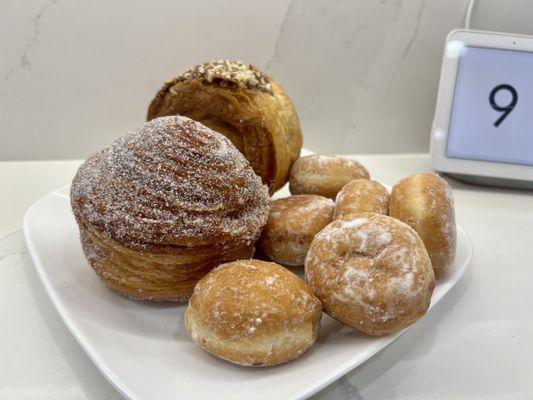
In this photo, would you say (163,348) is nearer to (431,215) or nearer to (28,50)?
(431,215)

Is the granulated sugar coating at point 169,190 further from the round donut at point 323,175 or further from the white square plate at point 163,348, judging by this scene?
the round donut at point 323,175

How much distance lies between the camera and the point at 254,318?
2.29 ft

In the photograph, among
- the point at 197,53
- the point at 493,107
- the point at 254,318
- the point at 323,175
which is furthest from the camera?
the point at 197,53

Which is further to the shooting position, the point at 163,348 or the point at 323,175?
the point at 323,175

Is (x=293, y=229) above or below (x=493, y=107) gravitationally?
below

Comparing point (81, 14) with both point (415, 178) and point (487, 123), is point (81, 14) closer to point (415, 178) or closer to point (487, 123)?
point (415, 178)

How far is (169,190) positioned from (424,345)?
17.3 inches

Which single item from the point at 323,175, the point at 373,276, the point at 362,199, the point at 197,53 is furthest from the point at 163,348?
the point at 197,53

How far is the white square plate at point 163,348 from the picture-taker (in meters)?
0.66

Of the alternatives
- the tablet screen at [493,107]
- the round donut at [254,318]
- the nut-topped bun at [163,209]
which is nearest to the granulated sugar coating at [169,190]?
the nut-topped bun at [163,209]

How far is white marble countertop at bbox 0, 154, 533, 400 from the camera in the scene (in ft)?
2.34

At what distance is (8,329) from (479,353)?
0.69 m

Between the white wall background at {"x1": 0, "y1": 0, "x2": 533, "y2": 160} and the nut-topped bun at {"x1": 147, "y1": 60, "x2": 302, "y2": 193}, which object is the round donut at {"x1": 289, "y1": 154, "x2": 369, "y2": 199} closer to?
the nut-topped bun at {"x1": 147, "y1": 60, "x2": 302, "y2": 193}

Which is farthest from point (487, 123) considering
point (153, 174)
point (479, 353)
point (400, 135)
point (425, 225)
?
point (153, 174)
